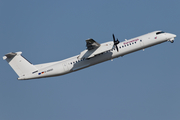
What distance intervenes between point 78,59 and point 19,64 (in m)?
7.70

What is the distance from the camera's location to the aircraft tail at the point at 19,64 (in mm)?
30484

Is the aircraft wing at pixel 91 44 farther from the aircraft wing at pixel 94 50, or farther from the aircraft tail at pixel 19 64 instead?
the aircraft tail at pixel 19 64

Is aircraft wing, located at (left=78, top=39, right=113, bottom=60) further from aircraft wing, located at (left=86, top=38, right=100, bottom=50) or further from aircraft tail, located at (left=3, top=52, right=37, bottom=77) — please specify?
aircraft tail, located at (left=3, top=52, right=37, bottom=77)

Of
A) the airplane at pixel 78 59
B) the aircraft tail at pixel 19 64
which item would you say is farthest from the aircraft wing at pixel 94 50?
the aircraft tail at pixel 19 64

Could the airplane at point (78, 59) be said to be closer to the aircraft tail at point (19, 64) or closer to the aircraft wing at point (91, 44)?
the aircraft tail at point (19, 64)

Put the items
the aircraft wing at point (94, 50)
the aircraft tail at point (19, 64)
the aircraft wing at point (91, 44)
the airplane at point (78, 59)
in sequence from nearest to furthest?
1. the aircraft wing at point (91, 44)
2. the aircraft wing at point (94, 50)
3. the airplane at point (78, 59)
4. the aircraft tail at point (19, 64)

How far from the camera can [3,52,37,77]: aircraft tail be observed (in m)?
30.5

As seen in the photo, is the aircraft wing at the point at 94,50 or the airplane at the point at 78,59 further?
the airplane at the point at 78,59

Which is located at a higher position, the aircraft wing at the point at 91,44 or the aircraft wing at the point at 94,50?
the aircraft wing at the point at 91,44

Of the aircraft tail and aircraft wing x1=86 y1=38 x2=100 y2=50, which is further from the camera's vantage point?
the aircraft tail

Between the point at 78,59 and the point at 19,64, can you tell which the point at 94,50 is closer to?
the point at 78,59

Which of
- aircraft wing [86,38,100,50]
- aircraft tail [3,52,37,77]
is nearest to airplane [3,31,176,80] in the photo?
aircraft tail [3,52,37,77]

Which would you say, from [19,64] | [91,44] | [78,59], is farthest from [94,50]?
[19,64]

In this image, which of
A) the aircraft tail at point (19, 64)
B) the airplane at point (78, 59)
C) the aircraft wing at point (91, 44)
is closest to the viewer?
the aircraft wing at point (91, 44)
